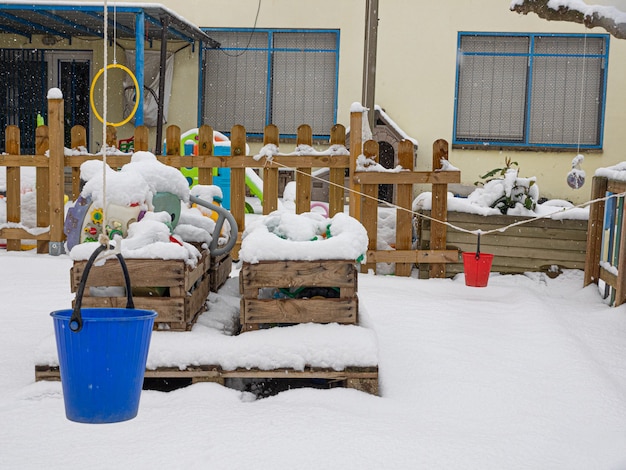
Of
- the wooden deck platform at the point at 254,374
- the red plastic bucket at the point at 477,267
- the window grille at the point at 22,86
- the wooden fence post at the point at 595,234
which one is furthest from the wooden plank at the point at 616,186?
the window grille at the point at 22,86

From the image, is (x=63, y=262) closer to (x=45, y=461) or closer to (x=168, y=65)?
(x=45, y=461)

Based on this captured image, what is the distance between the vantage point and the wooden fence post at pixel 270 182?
268 inches

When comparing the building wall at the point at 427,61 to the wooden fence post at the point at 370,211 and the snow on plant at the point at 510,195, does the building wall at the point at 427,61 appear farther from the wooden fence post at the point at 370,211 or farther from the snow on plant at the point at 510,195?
the wooden fence post at the point at 370,211

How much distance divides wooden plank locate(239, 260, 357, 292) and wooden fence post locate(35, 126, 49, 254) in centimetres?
430

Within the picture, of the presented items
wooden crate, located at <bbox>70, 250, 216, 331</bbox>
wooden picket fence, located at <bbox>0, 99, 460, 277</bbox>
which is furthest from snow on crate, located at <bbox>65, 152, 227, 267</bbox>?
wooden picket fence, located at <bbox>0, 99, 460, 277</bbox>

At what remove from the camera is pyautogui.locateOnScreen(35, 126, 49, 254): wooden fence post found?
708 centimetres

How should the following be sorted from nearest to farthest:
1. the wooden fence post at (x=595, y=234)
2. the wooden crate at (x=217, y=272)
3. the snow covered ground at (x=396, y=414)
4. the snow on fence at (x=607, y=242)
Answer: the snow covered ground at (x=396, y=414) → the wooden crate at (x=217, y=272) → the snow on fence at (x=607, y=242) → the wooden fence post at (x=595, y=234)

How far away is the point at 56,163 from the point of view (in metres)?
6.99

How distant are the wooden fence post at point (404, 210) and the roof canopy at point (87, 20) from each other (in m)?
5.15

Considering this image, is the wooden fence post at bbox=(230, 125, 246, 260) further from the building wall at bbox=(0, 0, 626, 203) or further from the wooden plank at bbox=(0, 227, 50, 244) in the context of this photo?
the building wall at bbox=(0, 0, 626, 203)

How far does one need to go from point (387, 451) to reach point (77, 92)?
1263cm

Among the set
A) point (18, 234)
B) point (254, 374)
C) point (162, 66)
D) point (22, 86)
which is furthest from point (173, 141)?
point (22, 86)

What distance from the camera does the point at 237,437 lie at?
107 inches

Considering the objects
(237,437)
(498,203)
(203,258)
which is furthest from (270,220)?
(498,203)
